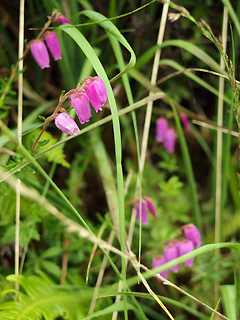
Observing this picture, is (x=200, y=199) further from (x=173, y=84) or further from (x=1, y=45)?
(x=1, y=45)

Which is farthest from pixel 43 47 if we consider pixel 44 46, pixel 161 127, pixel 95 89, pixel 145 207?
pixel 161 127

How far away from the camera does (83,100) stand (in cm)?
123

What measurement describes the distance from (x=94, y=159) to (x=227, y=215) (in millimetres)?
941

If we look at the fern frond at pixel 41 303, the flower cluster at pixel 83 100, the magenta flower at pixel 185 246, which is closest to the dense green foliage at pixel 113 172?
the fern frond at pixel 41 303

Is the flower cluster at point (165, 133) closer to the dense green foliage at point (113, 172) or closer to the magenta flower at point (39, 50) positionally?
the dense green foliage at point (113, 172)

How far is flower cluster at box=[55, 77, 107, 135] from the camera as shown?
1219mm

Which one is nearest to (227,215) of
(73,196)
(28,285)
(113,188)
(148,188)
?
(148,188)

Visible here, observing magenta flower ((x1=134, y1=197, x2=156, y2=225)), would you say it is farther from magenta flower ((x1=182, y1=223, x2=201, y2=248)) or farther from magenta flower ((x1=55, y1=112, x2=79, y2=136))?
magenta flower ((x1=55, y1=112, x2=79, y2=136))

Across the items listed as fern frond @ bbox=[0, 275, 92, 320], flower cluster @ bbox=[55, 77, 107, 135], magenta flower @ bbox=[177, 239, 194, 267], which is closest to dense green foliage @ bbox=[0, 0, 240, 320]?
fern frond @ bbox=[0, 275, 92, 320]

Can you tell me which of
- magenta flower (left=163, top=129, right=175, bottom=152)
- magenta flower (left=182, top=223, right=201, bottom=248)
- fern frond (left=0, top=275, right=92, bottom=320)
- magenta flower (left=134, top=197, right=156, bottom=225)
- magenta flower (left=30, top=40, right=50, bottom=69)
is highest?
magenta flower (left=30, top=40, right=50, bottom=69)

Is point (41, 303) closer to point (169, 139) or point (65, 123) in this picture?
point (65, 123)

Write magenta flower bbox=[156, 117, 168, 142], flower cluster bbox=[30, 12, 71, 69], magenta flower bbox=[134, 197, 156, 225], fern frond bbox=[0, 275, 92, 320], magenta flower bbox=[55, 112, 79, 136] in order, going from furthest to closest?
magenta flower bbox=[156, 117, 168, 142]
magenta flower bbox=[134, 197, 156, 225]
flower cluster bbox=[30, 12, 71, 69]
fern frond bbox=[0, 275, 92, 320]
magenta flower bbox=[55, 112, 79, 136]

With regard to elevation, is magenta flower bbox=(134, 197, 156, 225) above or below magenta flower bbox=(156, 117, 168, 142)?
below

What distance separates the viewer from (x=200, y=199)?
2721mm
